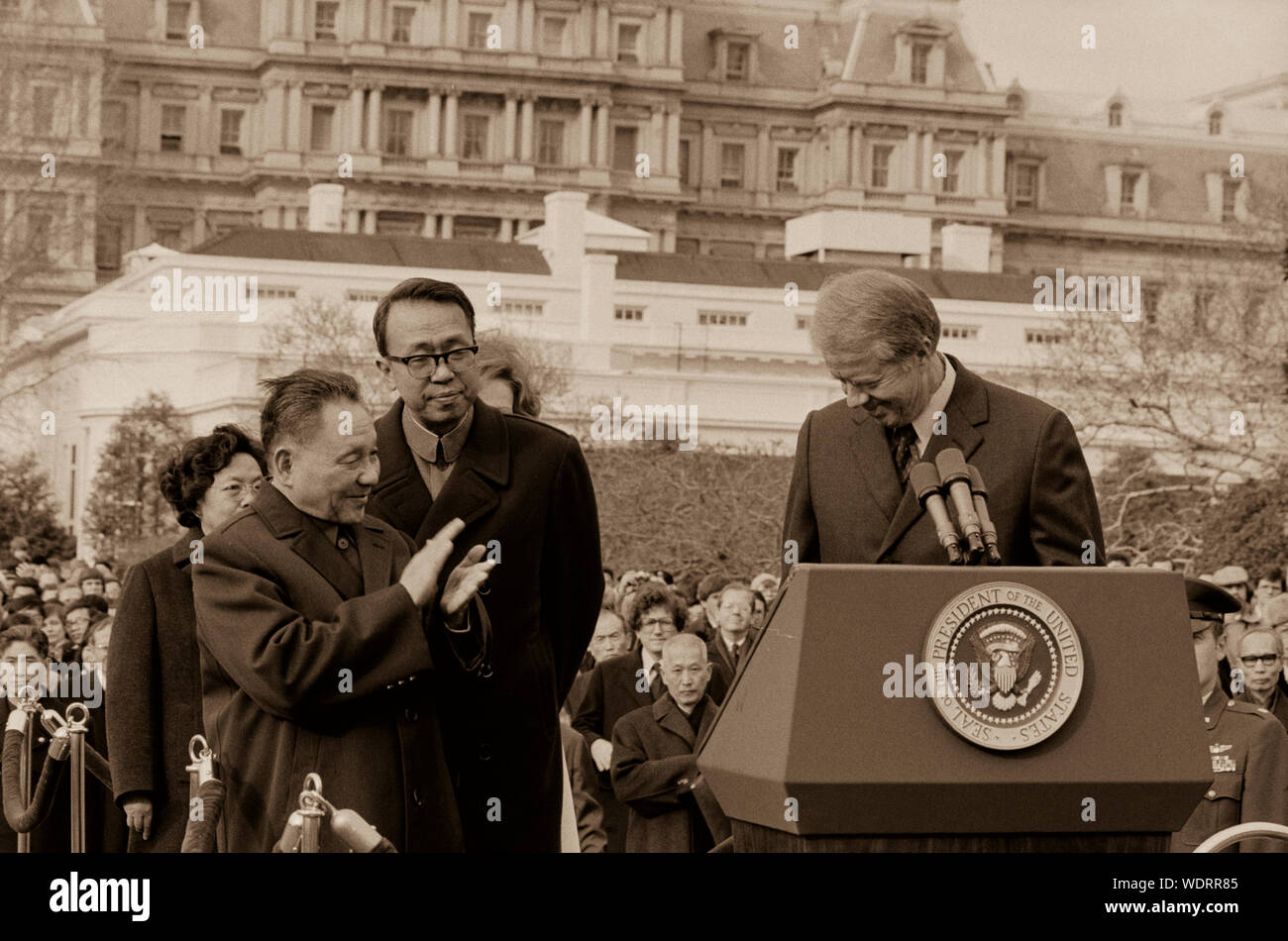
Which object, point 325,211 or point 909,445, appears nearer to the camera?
point 909,445

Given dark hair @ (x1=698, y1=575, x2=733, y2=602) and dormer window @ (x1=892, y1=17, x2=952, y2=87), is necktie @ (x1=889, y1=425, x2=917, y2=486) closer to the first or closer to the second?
dark hair @ (x1=698, y1=575, x2=733, y2=602)

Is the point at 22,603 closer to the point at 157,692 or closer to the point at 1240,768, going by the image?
the point at 157,692

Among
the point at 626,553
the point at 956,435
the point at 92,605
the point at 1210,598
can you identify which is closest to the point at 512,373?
the point at 956,435

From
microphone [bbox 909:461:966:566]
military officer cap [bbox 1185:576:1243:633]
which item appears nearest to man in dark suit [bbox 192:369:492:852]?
microphone [bbox 909:461:966:566]

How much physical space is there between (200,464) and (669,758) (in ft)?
7.71

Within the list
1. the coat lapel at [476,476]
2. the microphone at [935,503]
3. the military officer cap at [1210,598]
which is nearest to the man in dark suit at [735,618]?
the military officer cap at [1210,598]

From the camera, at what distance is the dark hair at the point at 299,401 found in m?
3.58

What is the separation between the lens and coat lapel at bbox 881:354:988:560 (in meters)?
3.70

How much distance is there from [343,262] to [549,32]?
3089 centimetres

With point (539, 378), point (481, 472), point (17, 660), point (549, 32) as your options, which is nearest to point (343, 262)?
point (539, 378)

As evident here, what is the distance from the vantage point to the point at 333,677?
11.0ft

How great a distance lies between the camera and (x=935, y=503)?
10.1 feet

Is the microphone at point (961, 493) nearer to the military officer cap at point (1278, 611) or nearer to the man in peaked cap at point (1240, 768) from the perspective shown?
the man in peaked cap at point (1240, 768)
